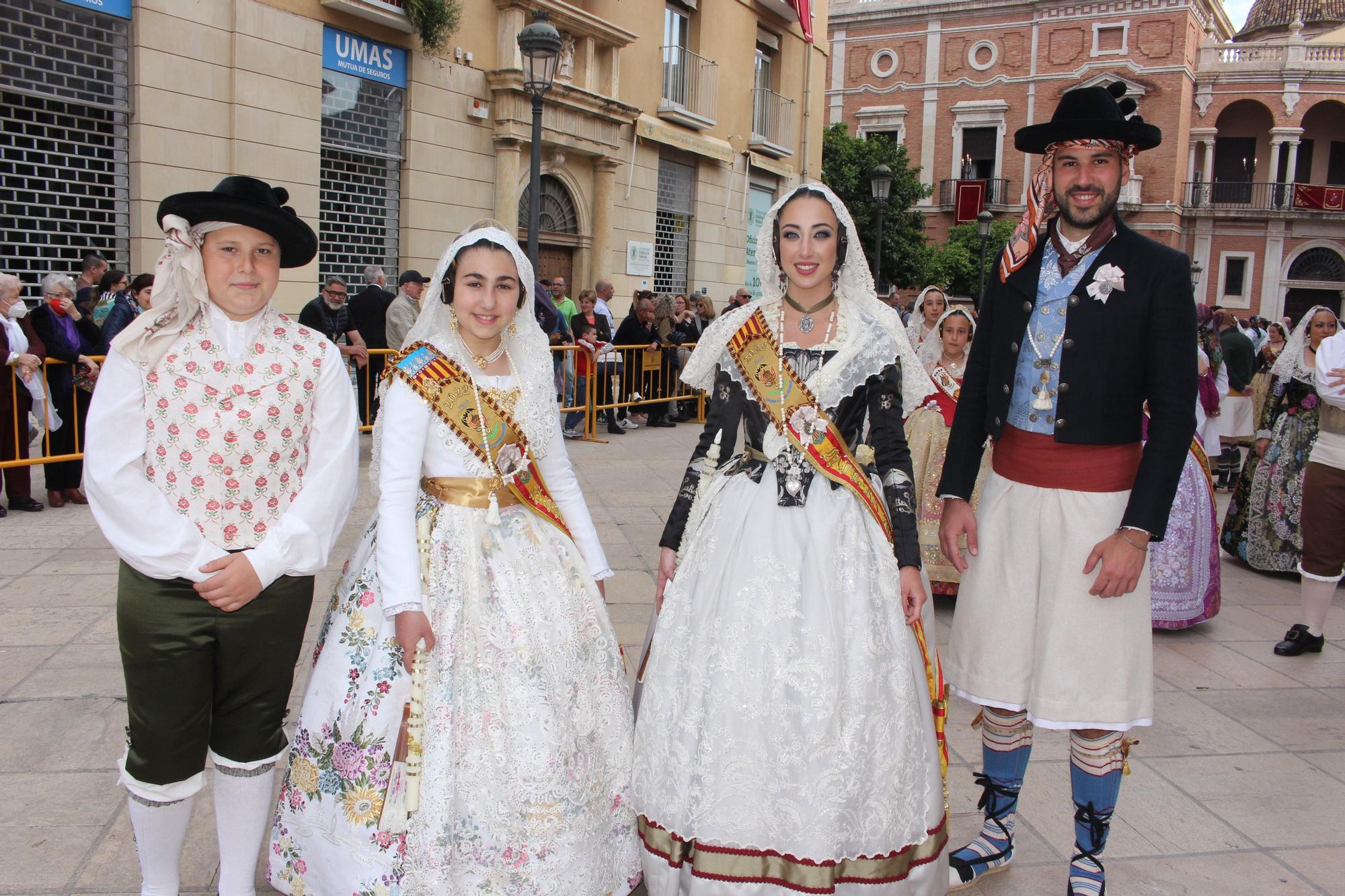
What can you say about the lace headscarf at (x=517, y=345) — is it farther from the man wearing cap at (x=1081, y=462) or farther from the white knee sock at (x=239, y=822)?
the man wearing cap at (x=1081, y=462)

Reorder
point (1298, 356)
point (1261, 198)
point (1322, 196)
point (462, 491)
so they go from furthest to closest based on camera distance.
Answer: point (1261, 198), point (1322, 196), point (1298, 356), point (462, 491)

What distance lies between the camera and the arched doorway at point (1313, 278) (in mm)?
36250

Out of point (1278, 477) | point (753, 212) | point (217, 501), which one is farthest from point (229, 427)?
point (753, 212)

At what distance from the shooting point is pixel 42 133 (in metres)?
8.79

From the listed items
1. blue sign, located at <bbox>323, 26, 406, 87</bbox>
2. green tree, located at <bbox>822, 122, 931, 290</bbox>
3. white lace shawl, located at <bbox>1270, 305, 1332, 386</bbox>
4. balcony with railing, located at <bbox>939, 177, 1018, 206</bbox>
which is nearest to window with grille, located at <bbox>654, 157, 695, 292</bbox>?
blue sign, located at <bbox>323, 26, 406, 87</bbox>

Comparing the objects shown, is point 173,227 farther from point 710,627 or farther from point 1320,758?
point 1320,758

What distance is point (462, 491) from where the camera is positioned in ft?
9.14

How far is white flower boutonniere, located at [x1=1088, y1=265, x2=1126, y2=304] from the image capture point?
8.79ft

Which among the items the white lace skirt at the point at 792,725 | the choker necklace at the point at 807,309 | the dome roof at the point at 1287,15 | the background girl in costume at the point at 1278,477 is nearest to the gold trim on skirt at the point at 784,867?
the white lace skirt at the point at 792,725

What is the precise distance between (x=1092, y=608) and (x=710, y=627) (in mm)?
1053

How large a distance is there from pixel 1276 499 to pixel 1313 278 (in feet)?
119

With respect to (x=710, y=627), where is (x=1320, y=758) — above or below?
below

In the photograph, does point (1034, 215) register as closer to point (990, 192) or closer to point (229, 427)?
point (229, 427)

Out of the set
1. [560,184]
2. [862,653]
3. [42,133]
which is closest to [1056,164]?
[862,653]
